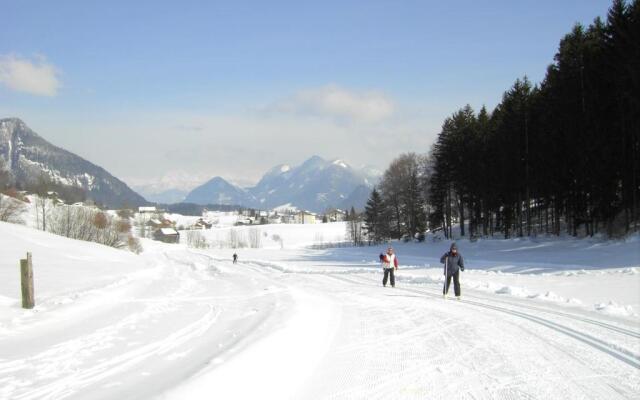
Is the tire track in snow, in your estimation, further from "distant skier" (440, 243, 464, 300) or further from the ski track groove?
"distant skier" (440, 243, 464, 300)

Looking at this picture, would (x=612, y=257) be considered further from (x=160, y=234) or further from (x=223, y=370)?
(x=160, y=234)

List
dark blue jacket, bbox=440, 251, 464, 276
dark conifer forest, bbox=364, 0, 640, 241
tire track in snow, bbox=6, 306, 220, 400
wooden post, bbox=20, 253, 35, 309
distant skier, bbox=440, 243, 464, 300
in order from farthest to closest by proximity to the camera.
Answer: dark conifer forest, bbox=364, 0, 640, 241 < dark blue jacket, bbox=440, 251, 464, 276 < distant skier, bbox=440, 243, 464, 300 < wooden post, bbox=20, 253, 35, 309 < tire track in snow, bbox=6, 306, 220, 400

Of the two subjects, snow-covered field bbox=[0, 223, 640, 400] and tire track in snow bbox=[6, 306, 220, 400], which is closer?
tire track in snow bbox=[6, 306, 220, 400]

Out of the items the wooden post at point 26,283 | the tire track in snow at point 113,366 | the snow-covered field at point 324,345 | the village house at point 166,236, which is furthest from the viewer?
the village house at point 166,236

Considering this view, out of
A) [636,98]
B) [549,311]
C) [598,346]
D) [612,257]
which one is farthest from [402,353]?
[636,98]

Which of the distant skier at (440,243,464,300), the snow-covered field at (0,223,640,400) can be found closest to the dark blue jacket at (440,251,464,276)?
the distant skier at (440,243,464,300)

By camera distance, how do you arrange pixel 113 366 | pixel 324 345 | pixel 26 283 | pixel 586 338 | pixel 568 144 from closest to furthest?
pixel 113 366 → pixel 324 345 → pixel 586 338 → pixel 26 283 → pixel 568 144

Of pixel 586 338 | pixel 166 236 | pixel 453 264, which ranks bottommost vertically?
pixel 166 236

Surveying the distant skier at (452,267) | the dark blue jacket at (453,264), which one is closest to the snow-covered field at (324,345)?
the distant skier at (452,267)

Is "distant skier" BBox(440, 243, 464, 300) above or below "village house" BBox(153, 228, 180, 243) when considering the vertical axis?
above

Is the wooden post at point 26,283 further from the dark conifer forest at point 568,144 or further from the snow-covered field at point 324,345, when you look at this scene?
the dark conifer forest at point 568,144

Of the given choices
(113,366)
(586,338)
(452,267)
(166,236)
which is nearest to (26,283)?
(113,366)

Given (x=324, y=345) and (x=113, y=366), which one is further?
(x=324, y=345)

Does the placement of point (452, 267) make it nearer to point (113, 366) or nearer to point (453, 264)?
point (453, 264)
